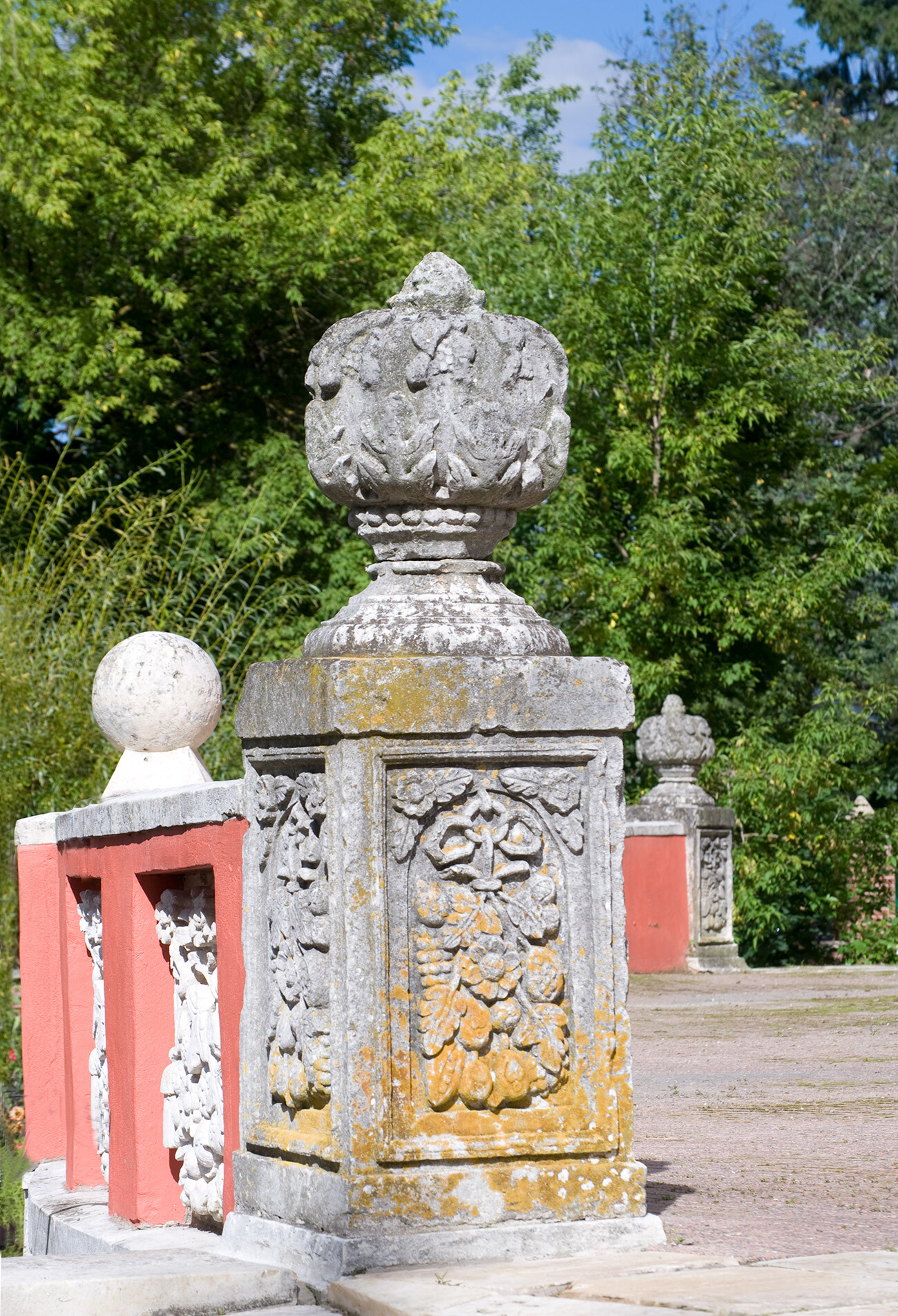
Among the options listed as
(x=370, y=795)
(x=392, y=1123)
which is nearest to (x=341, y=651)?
(x=370, y=795)

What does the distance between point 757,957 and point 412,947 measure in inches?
563

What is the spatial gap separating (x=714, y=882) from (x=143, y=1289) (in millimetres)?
11029

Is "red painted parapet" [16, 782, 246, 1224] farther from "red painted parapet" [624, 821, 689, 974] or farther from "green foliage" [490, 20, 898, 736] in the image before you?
"green foliage" [490, 20, 898, 736]

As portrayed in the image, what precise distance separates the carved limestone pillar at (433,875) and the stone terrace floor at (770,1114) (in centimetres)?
56

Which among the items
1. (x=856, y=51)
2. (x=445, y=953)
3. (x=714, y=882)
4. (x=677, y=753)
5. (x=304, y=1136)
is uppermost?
(x=856, y=51)

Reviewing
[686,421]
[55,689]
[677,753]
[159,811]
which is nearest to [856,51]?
[686,421]

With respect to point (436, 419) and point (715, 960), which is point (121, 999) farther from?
point (715, 960)

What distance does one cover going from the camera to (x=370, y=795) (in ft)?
11.9

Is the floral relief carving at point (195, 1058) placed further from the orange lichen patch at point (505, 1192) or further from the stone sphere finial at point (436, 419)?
the stone sphere finial at point (436, 419)

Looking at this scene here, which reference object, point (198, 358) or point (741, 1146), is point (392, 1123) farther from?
point (198, 358)

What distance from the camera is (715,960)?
45.9 ft

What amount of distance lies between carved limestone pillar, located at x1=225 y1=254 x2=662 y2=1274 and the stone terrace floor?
1.83ft

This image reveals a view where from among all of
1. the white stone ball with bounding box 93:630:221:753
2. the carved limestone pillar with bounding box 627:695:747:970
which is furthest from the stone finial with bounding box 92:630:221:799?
the carved limestone pillar with bounding box 627:695:747:970

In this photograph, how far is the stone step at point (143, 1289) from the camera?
336cm
